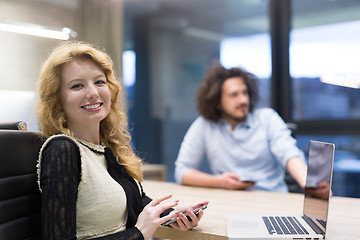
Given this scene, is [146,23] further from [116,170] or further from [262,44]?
[116,170]

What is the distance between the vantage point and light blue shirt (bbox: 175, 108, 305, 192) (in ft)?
7.64

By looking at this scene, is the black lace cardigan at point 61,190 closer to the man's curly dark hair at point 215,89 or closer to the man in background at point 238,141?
the man in background at point 238,141

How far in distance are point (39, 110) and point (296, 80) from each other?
2.96m

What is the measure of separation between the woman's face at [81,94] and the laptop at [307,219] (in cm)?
60

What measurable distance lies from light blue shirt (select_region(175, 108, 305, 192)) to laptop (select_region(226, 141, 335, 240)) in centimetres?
A: 83

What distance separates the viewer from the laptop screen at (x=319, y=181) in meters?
1.27

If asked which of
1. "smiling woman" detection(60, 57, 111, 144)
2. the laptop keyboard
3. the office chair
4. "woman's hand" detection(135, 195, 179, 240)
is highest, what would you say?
"smiling woman" detection(60, 57, 111, 144)

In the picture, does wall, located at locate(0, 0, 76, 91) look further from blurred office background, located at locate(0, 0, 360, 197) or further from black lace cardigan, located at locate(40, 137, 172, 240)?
black lace cardigan, located at locate(40, 137, 172, 240)

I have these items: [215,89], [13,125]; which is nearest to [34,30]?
[215,89]

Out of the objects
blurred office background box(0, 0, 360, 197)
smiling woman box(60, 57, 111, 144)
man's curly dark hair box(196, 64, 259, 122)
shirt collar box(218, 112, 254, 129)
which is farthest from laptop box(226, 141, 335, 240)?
blurred office background box(0, 0, 360, 197)

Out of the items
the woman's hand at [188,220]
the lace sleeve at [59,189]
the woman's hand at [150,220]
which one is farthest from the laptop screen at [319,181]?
the lace sleeve at [59,189]

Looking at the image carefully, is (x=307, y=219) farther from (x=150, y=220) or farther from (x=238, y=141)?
(x=238, y=141)

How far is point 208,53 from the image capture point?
4.31m

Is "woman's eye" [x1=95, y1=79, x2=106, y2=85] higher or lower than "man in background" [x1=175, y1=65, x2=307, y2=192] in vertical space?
higher
